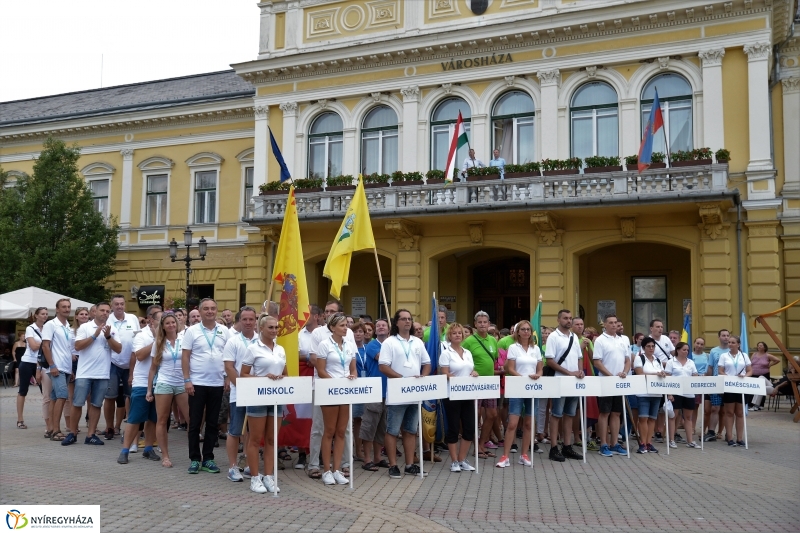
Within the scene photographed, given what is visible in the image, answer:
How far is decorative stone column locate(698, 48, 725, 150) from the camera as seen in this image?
2108 centimetres

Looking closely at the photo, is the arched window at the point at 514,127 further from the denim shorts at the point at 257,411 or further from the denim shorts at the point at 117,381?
the denim shorts at the point at 257,411

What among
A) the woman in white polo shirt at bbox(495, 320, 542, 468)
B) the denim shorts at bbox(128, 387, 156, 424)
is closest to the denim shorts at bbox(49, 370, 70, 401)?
the denim shorts at bbox(128, 387, 156, 424)

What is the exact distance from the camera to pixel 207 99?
95.2 ft

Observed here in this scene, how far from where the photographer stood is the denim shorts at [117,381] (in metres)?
11.9

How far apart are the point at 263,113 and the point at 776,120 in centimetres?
1592

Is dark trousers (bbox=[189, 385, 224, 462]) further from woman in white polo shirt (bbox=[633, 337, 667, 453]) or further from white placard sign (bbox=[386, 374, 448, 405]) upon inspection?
woman in white polo shirt (bbox=[633, 337, 667, 453])

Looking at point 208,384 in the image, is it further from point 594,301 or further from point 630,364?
point 594,301

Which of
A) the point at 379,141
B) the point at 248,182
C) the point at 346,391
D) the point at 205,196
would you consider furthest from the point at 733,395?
the point at 205,196

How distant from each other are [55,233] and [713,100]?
2265cm

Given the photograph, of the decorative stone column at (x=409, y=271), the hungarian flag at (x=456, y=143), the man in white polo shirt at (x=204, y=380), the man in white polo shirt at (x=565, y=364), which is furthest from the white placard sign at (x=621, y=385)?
the decorative stone column at (x=409, y=271)

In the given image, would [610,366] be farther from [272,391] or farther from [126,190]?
[126,190]

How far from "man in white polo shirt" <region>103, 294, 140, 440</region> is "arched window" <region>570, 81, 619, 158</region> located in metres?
14.8

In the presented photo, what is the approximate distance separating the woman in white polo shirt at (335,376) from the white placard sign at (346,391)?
119 mm

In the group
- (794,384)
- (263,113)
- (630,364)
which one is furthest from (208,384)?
(263,113)
